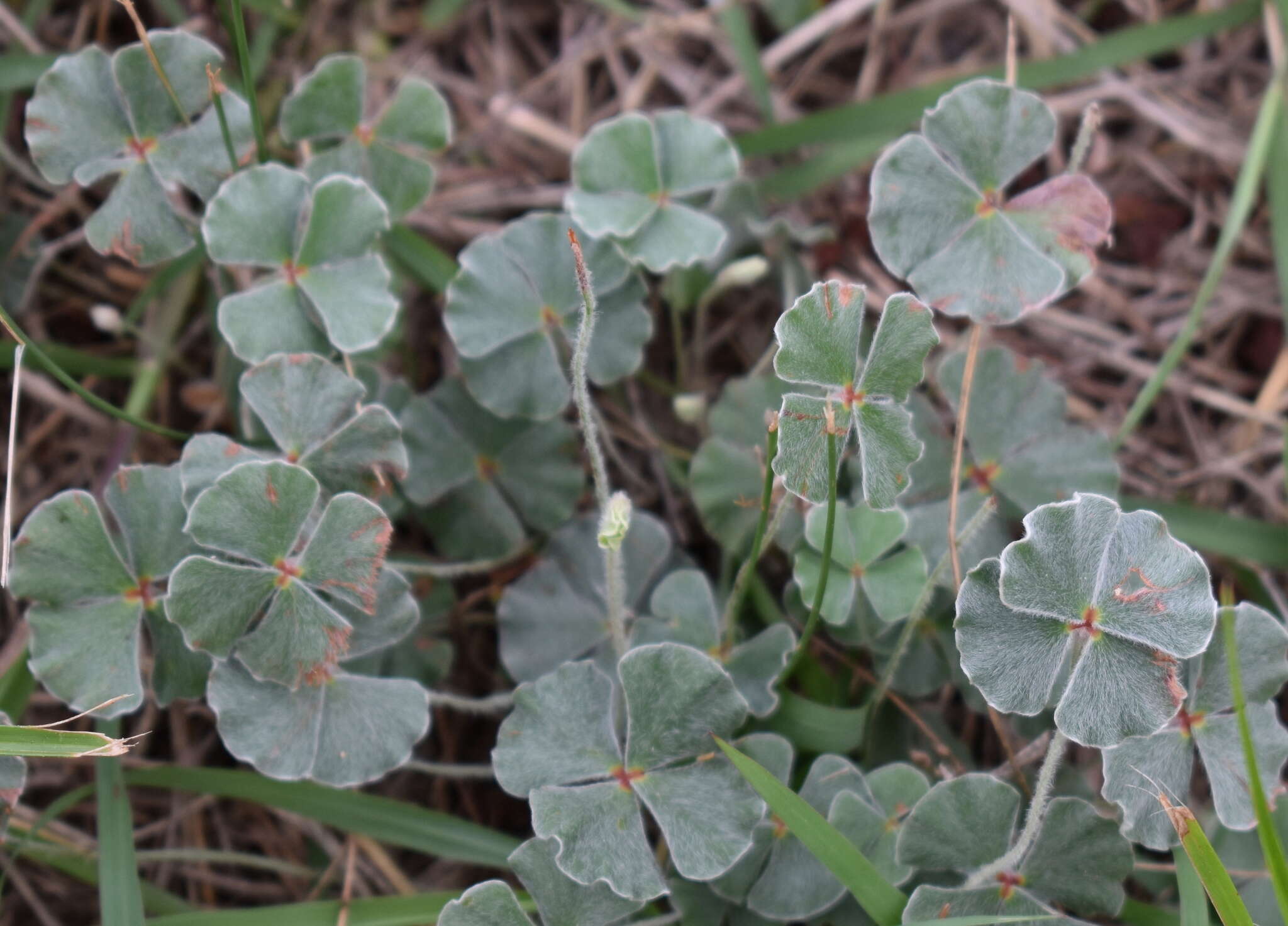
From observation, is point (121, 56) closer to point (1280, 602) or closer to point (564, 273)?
point (564, 273)

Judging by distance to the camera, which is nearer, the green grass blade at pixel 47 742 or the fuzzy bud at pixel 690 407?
the green grass blade at pixel 47 742

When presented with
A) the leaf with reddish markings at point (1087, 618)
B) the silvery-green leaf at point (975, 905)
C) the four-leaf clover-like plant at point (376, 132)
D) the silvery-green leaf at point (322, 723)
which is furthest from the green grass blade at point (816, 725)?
the four-leaf clover-like plant at point (376, 132)

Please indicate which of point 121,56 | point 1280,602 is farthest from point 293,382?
point 1280,602

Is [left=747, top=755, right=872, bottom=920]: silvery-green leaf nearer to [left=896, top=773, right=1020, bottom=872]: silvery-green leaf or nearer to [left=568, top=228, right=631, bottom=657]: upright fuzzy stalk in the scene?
[left=896, top=773, right=1020, bottom=872]: silvery-green leaf

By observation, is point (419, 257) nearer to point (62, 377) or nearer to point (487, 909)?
point (62, 377)

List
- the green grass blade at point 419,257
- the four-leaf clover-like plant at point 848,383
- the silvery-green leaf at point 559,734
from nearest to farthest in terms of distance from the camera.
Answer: the four-leaf clover-like plant at point 848,383 → the silvery-green leaf at point 559,734 → the green grass blade at point 419,257

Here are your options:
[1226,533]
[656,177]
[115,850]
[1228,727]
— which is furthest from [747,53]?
[115,850]

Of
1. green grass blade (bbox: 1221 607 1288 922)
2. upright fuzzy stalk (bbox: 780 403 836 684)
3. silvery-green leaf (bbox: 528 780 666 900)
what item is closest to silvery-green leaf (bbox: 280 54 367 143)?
upright fuzzy stalk (bbox: 780 403 836 684)

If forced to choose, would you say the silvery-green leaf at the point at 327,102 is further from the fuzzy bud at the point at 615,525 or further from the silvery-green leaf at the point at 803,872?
the silvery-green leaf at the point at 803,872
